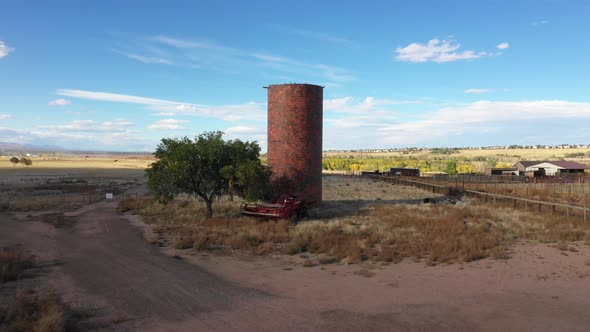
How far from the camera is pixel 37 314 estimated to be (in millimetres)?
9352

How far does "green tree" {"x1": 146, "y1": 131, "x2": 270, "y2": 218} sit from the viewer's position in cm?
2295

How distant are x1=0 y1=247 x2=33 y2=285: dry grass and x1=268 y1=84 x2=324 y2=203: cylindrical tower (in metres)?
15.9

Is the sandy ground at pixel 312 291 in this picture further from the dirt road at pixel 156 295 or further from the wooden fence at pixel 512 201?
the wooden fence at pixel 512 201

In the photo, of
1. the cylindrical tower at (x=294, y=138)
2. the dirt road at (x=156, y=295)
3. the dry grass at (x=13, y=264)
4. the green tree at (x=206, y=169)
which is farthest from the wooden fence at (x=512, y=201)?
the dry grass at (x=13, y=264)

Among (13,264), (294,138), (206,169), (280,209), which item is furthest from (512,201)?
(13,264)

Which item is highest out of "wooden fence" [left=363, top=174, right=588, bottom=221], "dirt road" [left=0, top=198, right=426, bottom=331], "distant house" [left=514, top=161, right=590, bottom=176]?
"distant house" [left=514, top=161, right=590, bottom=176]

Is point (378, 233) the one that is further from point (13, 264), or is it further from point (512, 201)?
point (512, 201)

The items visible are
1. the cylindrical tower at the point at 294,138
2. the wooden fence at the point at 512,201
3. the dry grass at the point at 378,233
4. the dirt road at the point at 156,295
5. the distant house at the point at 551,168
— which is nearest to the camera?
the dirt road at the point at 156,295

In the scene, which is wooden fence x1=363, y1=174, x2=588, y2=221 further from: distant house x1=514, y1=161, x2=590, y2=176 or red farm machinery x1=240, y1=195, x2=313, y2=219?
distant house x1=514, y1=161, x2=590, y2=176

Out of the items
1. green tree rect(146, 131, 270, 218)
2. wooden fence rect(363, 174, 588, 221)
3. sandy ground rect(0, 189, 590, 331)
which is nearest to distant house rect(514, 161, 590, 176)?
wooden fence rect(363, 174, 588, 221)

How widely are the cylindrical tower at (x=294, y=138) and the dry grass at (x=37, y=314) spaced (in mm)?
18258

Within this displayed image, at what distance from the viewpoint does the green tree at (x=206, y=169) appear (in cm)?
2295

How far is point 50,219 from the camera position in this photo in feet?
85.7

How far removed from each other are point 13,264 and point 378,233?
1558cm
